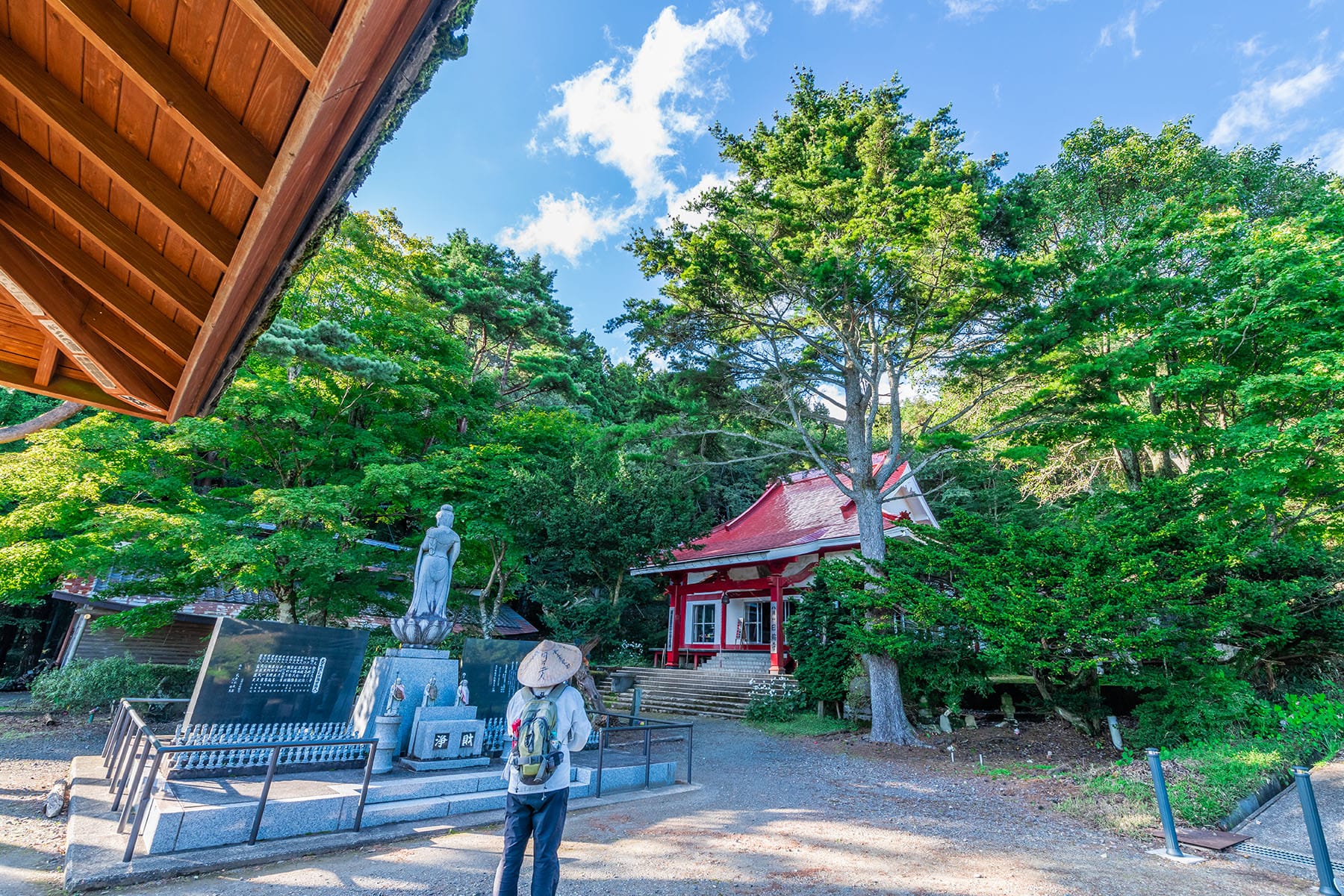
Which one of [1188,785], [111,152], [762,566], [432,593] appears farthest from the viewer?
[762,566]

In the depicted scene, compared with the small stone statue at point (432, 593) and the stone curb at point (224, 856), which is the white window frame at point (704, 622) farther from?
the stone curb at point (224, 856)

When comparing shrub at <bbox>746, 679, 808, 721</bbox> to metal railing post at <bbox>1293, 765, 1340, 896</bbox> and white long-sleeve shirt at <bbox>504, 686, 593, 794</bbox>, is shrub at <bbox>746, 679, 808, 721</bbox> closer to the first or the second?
metal railing post at <bbox>1293, 765, 1340, 896</bbox>

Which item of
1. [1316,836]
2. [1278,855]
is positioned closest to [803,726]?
[1278,855]

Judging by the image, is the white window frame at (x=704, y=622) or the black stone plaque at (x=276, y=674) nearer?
the black stone plaque at (x=276, y=674)

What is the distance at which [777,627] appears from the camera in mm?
16625

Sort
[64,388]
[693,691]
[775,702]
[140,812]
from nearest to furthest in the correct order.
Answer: [64,388], [140,812], [775,702], [693,691]

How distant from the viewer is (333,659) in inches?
314

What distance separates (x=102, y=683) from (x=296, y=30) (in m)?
16.0

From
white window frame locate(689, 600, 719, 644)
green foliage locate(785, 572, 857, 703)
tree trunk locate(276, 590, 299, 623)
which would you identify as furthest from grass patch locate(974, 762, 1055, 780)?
tree trunk locate(276, 590, 299, 623)

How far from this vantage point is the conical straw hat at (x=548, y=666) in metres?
4.11

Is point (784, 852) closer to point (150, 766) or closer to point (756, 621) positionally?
point (150, 766)

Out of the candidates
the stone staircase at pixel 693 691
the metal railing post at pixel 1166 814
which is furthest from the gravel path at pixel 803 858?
the stone staircase at pixel 693 691

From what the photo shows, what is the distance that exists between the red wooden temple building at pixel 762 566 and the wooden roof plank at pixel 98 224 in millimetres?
13882

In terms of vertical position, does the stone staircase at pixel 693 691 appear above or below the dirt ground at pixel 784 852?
A: above
